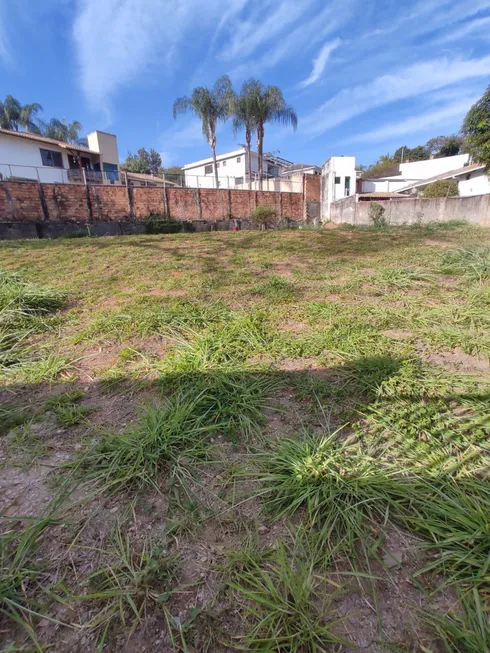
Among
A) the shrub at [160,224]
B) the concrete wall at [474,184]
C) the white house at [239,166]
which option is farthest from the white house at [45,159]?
the concrete wall at [474,184]

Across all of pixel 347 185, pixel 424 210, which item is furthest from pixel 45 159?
pixel 424 210

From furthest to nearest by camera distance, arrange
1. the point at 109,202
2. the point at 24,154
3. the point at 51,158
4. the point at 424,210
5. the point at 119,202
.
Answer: the point at 51,158 → the point at 24,154 → the point at 119,202 → the point at 109,202 → the point at 424,210

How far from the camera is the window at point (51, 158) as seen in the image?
20978mm

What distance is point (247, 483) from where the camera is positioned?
1.28 m

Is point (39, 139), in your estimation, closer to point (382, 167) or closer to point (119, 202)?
point (119, 202)

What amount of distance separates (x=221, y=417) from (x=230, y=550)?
Result: 68 centimetres

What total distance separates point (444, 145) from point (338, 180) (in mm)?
29089

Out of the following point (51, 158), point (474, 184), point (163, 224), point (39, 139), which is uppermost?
point (39, 139)

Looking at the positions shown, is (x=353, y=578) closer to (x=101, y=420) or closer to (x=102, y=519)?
(x=102, y=519)

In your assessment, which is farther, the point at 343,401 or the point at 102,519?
the point at 343,401

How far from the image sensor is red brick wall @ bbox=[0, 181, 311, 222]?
13188 mm

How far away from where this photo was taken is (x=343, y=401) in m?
1.74

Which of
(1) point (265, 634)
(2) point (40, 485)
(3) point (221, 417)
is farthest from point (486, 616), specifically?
(2) point (40, 485)

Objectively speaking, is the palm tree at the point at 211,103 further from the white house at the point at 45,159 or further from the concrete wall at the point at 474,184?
the concrete wall at the point at 474,184
